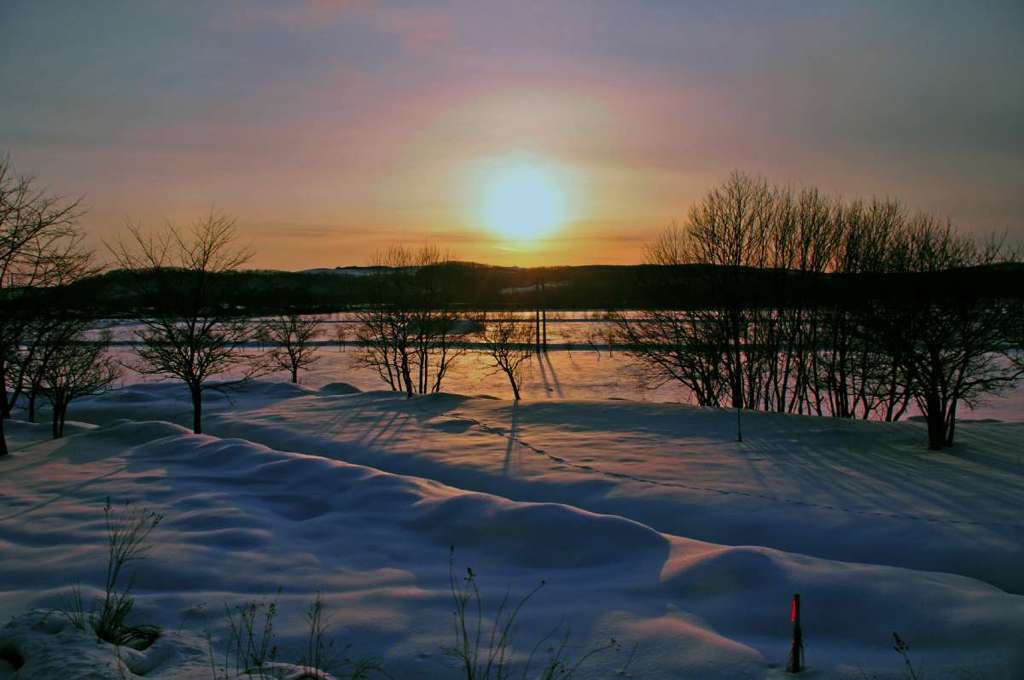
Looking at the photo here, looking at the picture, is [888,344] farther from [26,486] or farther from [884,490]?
[26,486]

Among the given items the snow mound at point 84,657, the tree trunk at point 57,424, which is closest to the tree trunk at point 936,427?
the snow mound at point 84,657

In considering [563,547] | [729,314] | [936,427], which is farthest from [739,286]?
[563,547]

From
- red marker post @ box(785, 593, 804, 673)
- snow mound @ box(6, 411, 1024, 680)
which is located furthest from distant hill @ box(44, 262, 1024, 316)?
red marker post @ box(785, 593, 804, 673)

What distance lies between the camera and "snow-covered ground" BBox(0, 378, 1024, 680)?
4.86 meters

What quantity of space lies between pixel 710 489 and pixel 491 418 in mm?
10660

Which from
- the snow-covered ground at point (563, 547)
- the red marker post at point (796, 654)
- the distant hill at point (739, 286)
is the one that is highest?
the distant hill at point (739, 286)

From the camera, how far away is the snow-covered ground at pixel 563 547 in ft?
15.9

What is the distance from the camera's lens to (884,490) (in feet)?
40.1

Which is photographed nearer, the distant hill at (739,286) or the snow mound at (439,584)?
the snow mound at (439,584)

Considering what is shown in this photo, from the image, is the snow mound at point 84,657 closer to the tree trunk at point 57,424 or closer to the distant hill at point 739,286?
the distant hill at point 739,286

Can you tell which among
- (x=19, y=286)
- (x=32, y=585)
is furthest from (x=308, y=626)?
(x=19, y=286)

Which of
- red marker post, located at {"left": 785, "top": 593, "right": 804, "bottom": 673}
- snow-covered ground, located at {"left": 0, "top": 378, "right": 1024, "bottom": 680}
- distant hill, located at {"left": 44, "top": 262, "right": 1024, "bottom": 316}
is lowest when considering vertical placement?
snow-covered ground, located at {"left": 0, "top": 378, "right": 1024, "bottom": 680}

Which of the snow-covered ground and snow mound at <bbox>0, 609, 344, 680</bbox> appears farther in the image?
the snow-covered ground

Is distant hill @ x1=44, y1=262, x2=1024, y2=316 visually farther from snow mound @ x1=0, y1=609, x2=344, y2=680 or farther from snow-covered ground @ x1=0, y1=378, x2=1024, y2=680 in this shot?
snow mound @ x1=0, y1=609, x2=344, y2=680
